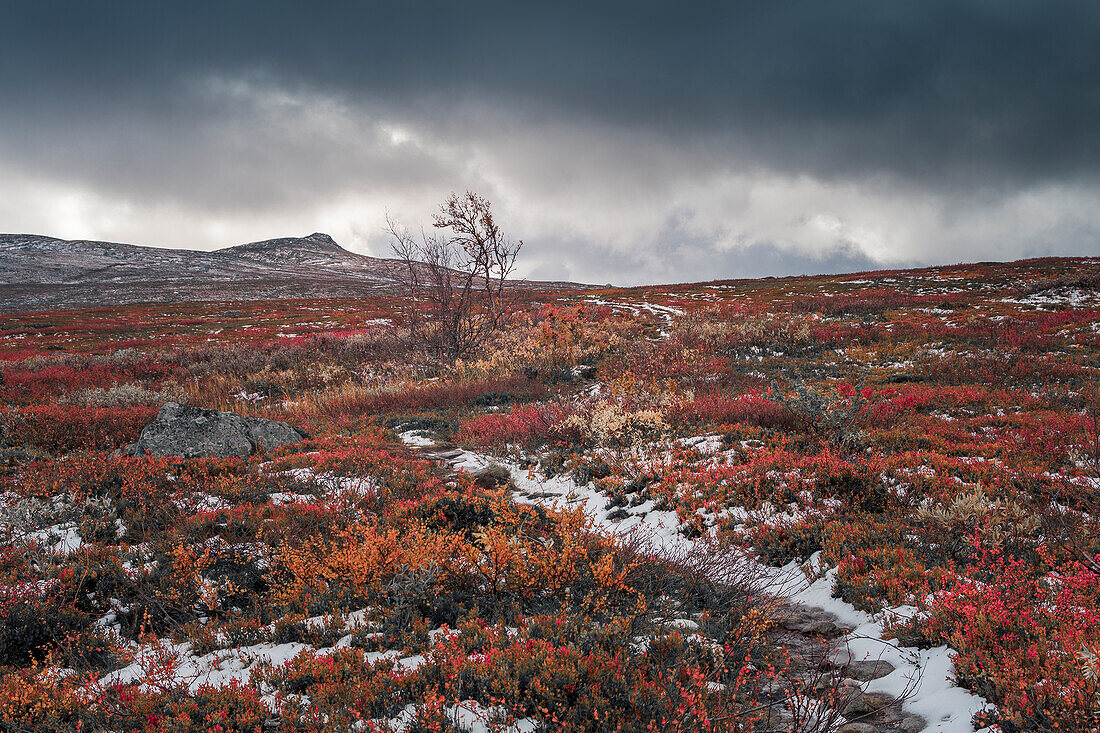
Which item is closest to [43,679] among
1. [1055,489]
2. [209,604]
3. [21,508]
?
[209,604]

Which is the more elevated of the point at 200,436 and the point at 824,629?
the point at 200,436

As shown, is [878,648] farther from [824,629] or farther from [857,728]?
[857,728]

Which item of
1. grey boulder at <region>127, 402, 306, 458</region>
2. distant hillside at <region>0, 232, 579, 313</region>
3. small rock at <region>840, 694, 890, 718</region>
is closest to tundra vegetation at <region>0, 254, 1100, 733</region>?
small rock at <region>840, 694, 890, 718</region>

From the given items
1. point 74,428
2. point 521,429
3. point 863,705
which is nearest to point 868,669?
point 863,705

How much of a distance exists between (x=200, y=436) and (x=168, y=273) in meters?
130

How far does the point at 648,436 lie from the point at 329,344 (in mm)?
21139

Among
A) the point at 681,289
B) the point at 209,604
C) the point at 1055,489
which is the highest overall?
the point at 681,289

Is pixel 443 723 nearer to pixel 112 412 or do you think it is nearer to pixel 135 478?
pixel 135 478

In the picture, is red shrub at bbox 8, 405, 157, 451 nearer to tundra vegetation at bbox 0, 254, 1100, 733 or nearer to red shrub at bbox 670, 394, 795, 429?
tundra vegetation at bbox 0, 254, 1100, 733

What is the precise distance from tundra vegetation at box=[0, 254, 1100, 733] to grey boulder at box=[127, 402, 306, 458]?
1.91 ft

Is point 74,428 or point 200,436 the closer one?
point 200,436

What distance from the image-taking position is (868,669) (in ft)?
11.7

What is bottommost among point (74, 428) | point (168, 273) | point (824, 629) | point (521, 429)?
point (824, 629)

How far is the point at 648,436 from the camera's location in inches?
358
